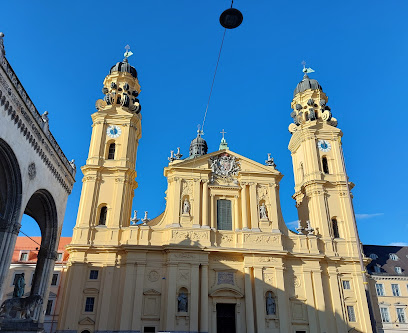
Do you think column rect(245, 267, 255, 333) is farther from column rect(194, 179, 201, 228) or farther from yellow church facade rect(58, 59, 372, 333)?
column rect(194, 179, 201, 228)

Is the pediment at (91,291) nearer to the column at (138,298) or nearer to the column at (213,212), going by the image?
the column at (138,298)

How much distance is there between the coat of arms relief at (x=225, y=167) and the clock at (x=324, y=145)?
29.4 ft

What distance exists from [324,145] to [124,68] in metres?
21.5

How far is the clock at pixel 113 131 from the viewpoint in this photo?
33250mm

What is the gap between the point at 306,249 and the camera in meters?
30.3

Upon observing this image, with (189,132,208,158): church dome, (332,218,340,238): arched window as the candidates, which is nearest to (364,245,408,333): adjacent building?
(332,218,340,238): arched window

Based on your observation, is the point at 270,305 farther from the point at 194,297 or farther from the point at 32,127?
the point at 32,127

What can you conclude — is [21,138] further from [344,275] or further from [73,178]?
[344,275]

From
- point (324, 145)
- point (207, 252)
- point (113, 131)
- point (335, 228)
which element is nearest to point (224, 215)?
point (207, 252)

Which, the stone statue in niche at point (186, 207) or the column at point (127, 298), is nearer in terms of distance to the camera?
the column at point (127, 298)

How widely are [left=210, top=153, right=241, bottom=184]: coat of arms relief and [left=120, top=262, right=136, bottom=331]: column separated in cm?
1011

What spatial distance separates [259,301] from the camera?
27.0 metres

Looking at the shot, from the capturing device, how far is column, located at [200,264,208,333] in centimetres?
2573

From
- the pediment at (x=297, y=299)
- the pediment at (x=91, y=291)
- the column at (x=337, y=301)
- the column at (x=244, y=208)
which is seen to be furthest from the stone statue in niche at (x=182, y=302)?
the column at (x=337, y=301)
